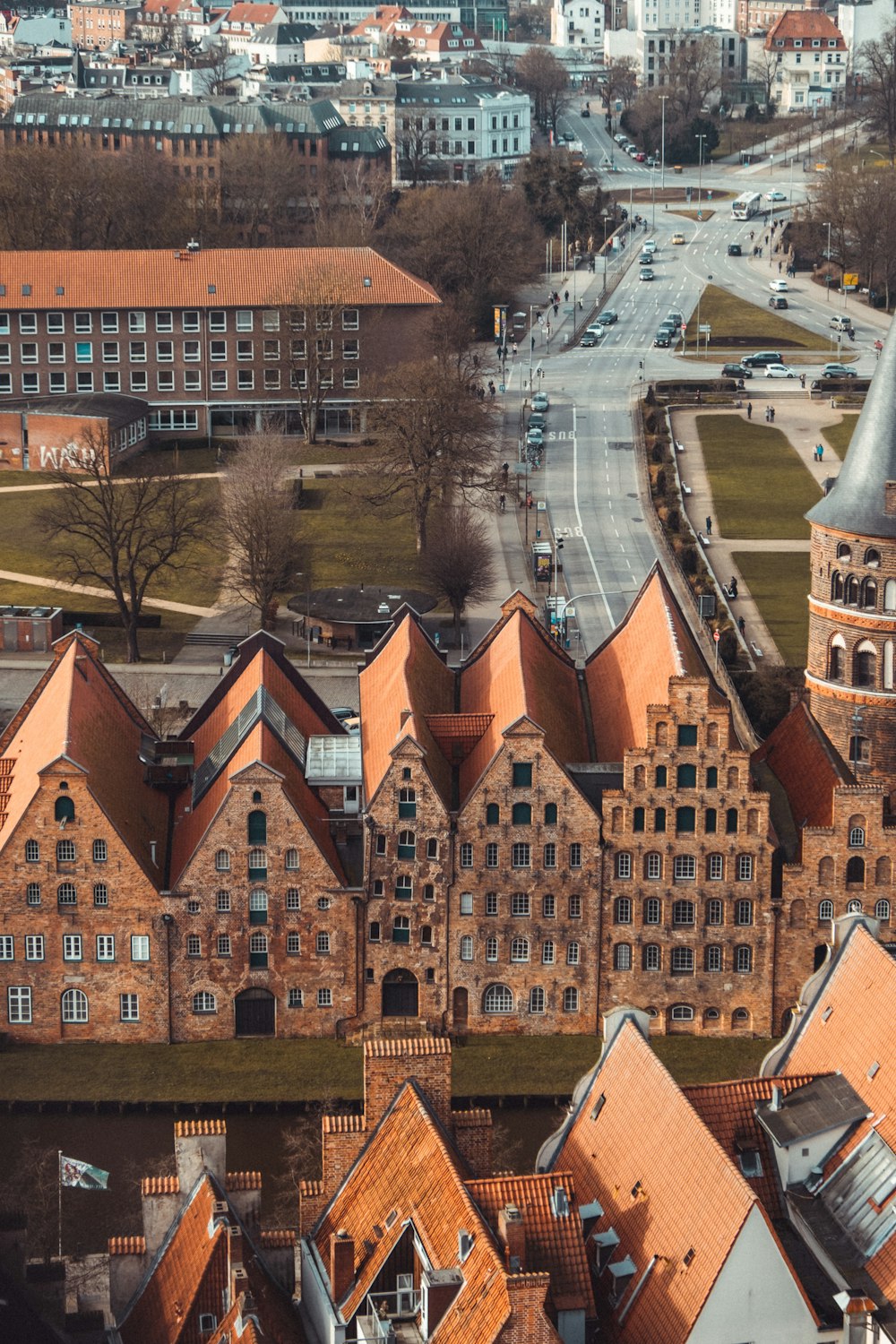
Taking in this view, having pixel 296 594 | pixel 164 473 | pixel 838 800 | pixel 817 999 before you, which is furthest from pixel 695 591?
pixel 817 999

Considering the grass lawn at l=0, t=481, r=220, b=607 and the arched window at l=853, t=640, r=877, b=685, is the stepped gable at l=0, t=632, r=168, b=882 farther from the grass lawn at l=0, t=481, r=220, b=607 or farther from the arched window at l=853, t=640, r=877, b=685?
the grass lawn at l=0, t=481, r=220, b=607

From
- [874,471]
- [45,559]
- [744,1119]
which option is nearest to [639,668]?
[874,471]

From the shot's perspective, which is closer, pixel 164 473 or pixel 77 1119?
pixel 77 1119

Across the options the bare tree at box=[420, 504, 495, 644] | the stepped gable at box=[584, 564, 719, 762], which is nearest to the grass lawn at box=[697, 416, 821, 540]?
the bare tree at box=[420, 504, 495, 644]

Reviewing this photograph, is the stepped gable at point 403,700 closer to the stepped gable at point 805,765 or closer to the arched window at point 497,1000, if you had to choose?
the arched window at point 497,1000

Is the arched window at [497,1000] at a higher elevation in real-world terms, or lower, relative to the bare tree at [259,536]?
lower

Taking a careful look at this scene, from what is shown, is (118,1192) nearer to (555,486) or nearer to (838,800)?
(838,800)

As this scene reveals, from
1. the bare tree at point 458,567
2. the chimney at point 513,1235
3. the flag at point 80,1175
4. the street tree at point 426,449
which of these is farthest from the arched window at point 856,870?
the street tree at point 426,449
